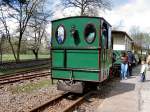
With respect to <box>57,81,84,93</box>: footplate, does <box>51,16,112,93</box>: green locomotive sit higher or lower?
higher

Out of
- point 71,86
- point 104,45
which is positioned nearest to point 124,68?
point 104,45

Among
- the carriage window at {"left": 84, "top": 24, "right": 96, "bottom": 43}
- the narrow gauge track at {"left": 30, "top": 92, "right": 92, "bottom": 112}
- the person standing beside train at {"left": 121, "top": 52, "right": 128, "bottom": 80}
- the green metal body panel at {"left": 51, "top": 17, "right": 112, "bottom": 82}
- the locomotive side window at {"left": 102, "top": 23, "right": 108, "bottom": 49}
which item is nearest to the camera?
the narrow gauge track at {"left": 30, "top": 92, "right": 92, "bottom": 112}

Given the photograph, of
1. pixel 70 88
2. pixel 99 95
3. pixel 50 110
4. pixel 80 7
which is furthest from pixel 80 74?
pixel 80 7

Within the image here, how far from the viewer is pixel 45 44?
51719 millimetres

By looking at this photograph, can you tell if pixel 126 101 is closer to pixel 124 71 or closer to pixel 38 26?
pixel 124 71

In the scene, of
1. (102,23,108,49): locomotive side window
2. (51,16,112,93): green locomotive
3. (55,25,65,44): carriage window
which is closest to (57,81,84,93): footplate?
(51,16,112,93): green locomotive

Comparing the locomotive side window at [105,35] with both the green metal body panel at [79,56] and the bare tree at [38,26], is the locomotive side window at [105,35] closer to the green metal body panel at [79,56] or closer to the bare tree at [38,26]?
the green metal body panel at [79,56]

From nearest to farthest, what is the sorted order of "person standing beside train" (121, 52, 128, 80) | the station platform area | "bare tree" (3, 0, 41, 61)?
the station platform area → "person standing beside train" (121, 52, 128, 80) → "bare tree" (3, 0, 41, 61)

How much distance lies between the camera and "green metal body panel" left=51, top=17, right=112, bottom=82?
435 inches

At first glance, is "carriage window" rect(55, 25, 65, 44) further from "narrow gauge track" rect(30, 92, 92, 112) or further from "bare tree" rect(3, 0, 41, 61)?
"bare tree" rect(3, 0, 41, 61)

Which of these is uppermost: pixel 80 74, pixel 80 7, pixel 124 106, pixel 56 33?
pixel 80 7

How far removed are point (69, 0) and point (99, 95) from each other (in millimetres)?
35868

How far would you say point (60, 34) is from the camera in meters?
12.0

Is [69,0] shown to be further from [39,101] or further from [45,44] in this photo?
[39,101]
